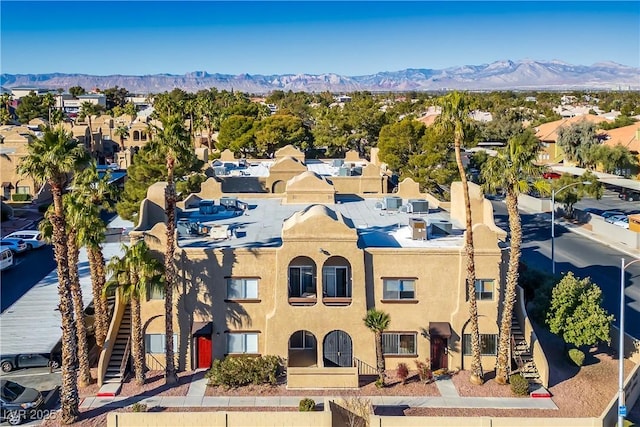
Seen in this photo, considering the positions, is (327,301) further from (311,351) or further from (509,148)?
(509,148)

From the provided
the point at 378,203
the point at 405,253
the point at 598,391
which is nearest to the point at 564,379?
the point at 598,391

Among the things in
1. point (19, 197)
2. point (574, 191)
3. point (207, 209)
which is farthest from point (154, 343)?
point (19, 197)

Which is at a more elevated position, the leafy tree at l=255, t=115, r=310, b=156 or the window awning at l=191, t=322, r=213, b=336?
the leafy tree at l=255, t=115, r=310, b=156

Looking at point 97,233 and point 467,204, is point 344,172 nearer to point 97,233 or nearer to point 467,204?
point 467,204

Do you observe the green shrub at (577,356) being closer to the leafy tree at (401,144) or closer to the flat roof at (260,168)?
the leafy tree at (401,144)

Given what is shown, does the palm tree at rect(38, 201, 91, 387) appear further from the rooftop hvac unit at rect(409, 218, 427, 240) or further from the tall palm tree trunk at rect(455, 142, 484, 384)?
the tall palm tree trunk at rect(455, 142, 484, 384)

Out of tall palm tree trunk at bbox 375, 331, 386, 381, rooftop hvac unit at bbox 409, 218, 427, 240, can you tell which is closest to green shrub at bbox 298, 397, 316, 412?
tall palm tree trunk at bbox 375, 331, 386, 381
